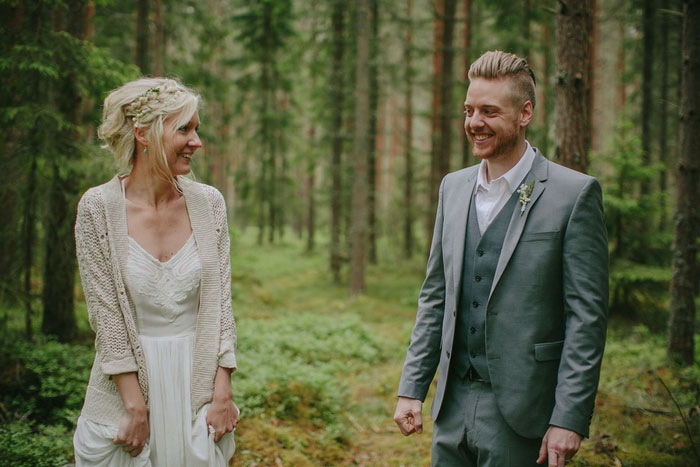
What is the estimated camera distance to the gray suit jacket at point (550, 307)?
87.4 inches

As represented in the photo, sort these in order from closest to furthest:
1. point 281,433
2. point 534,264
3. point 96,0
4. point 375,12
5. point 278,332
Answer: point 534,264, point 281,433, point 96,0, point 278,332, point 375,12

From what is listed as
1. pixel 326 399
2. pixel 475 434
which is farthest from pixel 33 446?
pixel 475 434

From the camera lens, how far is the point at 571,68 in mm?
5551

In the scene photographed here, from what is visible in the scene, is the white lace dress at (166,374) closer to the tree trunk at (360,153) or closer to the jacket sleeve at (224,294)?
the jacket sleeve at (224,294)

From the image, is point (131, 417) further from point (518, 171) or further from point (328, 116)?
point (328, 116)

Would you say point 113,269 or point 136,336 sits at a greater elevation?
point 113,269

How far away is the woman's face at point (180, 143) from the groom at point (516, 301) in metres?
1.44

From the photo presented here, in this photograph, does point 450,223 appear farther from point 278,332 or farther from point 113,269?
point 278,332

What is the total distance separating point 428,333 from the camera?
2773mm

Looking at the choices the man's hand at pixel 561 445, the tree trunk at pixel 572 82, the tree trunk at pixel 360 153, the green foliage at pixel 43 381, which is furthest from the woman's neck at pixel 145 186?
the tree trunk at pixel 360 153

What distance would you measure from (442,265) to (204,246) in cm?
130

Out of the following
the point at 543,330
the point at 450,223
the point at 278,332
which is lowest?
the point at 278,332

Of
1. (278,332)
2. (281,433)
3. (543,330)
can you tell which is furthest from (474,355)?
(278,332)

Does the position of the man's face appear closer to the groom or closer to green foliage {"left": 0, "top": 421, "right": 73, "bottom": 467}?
the groom
